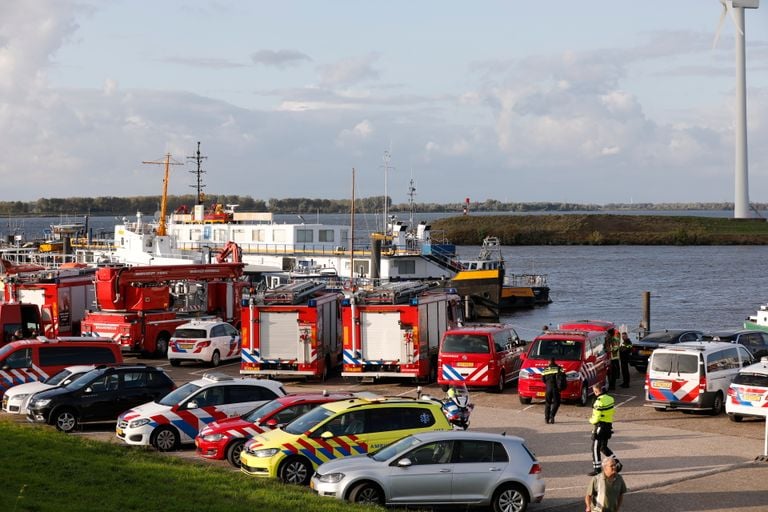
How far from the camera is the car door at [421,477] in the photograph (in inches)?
564

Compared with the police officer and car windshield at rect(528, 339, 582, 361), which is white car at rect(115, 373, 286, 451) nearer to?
the police officer

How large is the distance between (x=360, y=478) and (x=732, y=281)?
277 ft

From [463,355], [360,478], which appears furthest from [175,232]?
[360,478]

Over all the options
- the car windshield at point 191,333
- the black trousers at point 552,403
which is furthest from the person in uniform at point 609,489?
the car windshield at point 191,333

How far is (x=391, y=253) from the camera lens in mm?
59625

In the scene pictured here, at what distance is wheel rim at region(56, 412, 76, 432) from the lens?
69.3 feet

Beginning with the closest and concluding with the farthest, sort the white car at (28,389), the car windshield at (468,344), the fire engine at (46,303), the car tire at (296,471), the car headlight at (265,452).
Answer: the car tire at (296,471) < the car headlight at (265,452) < the white car at (28,389) < the car windshield at (468,344) < the fire engine at (46,303)

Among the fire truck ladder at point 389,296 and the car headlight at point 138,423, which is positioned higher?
the fire truck ladder at point 389,296

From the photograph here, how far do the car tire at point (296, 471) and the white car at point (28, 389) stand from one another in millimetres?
8236

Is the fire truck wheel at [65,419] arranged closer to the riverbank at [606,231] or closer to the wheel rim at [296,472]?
the wheel rim at [296,472]

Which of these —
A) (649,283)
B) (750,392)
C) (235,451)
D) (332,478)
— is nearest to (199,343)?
(235,451)

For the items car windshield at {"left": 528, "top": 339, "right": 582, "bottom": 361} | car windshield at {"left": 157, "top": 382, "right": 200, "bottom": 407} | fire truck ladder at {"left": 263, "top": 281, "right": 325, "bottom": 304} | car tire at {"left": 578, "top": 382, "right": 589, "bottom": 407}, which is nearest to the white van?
car tire at {"left": 578, "top": 382, "right": 589, "bottom": 407}

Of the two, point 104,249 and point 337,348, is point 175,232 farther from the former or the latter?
point 337,348

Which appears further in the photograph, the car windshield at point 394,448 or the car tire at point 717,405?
the car tire at point 717,405
